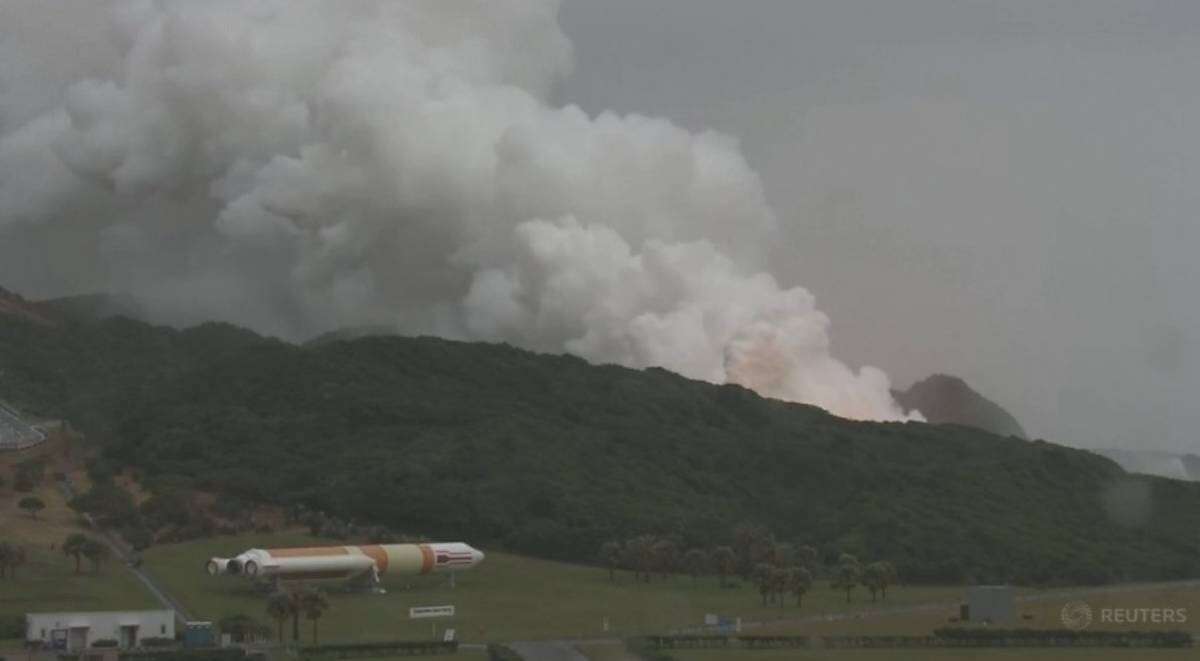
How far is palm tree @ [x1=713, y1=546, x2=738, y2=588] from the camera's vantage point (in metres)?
143

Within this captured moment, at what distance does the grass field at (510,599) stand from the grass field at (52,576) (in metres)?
3.15

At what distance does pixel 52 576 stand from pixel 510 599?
27.7 m

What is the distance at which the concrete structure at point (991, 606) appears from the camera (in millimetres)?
119812

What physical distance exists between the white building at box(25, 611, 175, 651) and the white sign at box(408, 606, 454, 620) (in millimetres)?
18186

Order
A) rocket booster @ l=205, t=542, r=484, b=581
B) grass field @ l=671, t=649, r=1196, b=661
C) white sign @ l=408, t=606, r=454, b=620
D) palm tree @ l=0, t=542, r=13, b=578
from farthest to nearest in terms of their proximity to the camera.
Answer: rocket booster @ l=205, t=542, r=484, b=581
palm tree @ l=0, t=542, r=13, b=578
white sign @ l=408, t=606, r=454, b=620
grass field @ l=671, t=649, r=1196, b=661

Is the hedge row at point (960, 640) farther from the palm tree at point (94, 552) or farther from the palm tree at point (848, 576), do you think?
the palm tree at point (94, 552)

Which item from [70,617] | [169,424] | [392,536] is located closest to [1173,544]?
[392,536]

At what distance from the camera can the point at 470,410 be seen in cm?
18400

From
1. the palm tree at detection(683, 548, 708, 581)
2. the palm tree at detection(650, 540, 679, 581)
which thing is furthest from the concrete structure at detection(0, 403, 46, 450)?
the palm tree at detection(683, 548, 708, 581)

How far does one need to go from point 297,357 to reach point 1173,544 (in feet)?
261

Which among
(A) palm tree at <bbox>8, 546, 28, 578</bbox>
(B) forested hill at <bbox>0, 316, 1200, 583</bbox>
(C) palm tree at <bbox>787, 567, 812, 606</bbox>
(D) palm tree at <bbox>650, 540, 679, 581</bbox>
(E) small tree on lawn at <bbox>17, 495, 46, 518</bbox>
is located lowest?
(C) palm tree at <bbox>787, 567, 812, 606</bbox>

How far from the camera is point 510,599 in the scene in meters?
130

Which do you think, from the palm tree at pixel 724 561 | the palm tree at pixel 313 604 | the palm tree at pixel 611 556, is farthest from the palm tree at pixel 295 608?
the palm tree at pixel 724 561

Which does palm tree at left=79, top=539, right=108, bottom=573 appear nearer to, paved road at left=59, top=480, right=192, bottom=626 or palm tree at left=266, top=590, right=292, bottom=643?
paved road at left=59, top=480, right=192, bottom=626
